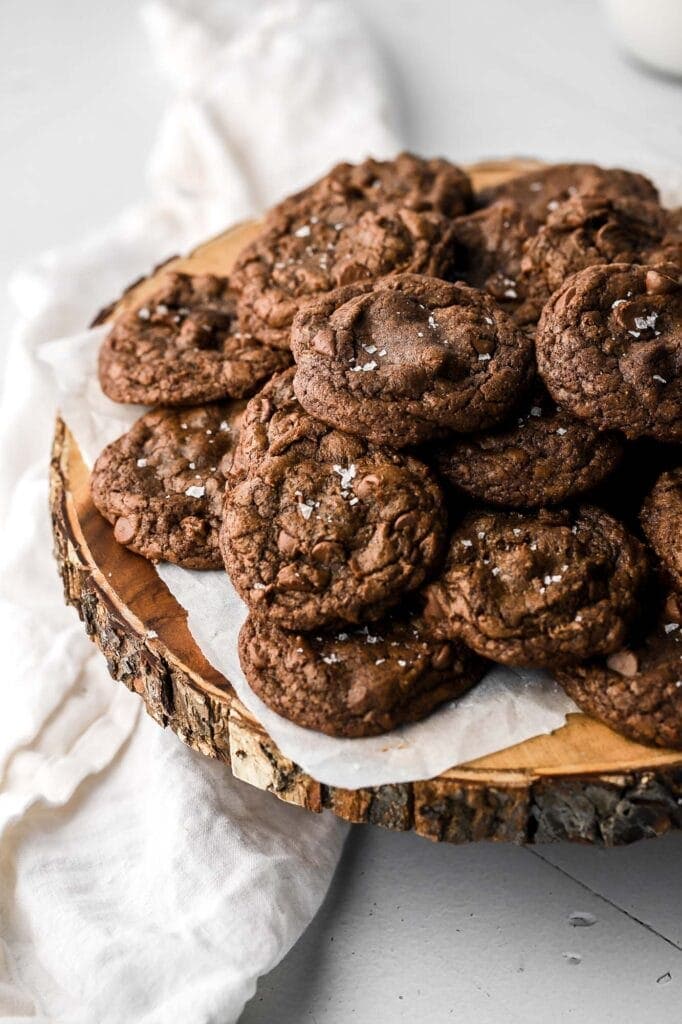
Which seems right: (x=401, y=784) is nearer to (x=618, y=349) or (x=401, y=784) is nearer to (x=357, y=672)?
(x=357, y=672)

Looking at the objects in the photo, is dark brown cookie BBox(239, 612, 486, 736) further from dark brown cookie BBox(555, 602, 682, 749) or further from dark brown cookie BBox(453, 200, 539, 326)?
dark brown cookie BBox(453, 200, 539, 326)

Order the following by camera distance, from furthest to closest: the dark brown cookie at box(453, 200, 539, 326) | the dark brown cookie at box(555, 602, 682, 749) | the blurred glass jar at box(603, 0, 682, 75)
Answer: the blurred glass jar at box(603, 0, 682, 75) → the dark brown cookie at box(453, 200, 539, 326) → the dark brown cookie at box(555, 602, 682, 749)

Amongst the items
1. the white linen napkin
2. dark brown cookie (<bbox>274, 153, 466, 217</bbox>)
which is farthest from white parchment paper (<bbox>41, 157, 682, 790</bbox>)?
dark brown cookie (<bbox>274, 153, 466, 217</bbox>)

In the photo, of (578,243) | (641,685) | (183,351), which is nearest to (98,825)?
(183,351)

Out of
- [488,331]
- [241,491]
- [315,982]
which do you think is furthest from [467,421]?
[315,982]

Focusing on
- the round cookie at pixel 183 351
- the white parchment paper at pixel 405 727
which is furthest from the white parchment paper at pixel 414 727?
the round cookie at pixel 183 351

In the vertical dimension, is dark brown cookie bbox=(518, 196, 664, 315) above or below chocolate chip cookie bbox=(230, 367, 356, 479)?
below
